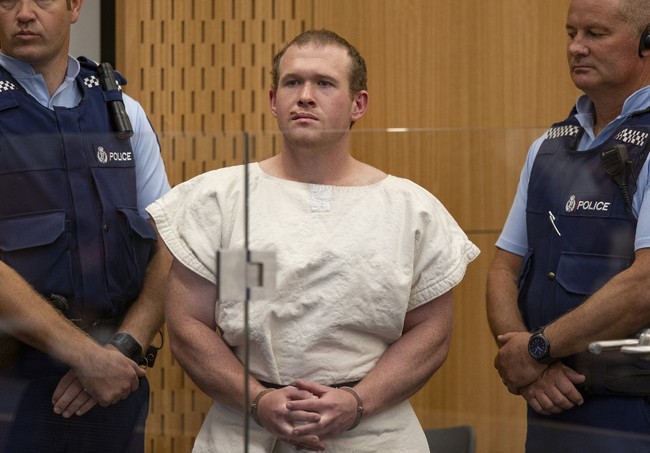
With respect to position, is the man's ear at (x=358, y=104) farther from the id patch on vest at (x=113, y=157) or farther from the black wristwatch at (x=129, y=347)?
the black wristwatch at (x=129, y=347)

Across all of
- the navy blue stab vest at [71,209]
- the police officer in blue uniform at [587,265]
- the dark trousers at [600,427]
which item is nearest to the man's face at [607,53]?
the police officer in blue uniform at [587,265]

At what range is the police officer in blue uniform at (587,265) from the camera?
2.42 metres

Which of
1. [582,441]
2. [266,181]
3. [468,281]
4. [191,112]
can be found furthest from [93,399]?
[191,112]

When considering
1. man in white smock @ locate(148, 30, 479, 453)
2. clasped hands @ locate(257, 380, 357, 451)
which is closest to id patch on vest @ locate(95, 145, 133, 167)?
man in white smock @ locate(148, 30, 479, 453)

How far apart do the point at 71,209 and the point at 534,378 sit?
3.26 feet

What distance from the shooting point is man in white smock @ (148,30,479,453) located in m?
2.31

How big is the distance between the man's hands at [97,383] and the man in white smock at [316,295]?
111 mm

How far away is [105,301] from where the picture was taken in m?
2.41

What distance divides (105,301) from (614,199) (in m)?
1.03

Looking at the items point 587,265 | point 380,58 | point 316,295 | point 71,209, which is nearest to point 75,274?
point 71,209

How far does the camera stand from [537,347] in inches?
98.0

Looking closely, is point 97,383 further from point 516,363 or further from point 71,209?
point 516,363

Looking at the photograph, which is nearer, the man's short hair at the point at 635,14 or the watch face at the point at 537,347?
the watch face at the point at 537,347

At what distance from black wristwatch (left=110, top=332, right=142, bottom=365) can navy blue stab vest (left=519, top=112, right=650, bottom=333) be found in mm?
792
